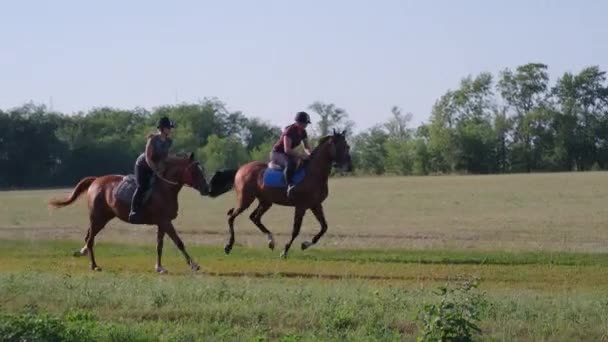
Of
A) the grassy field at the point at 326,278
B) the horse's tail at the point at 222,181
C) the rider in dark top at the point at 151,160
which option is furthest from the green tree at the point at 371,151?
the rider in dark top at the point at 151,160

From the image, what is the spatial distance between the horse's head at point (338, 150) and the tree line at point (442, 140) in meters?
88.5

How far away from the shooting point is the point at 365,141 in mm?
144375

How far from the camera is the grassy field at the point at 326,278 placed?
11474 mm

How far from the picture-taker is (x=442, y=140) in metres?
123

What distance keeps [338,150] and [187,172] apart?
3866 mm

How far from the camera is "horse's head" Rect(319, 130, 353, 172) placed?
2195cm

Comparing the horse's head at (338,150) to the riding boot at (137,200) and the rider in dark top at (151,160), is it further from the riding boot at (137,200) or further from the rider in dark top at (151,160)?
the riding boot at (137,200)

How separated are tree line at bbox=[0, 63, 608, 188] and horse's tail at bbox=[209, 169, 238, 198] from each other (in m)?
86.8

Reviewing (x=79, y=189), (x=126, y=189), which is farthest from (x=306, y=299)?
(x=79, y=189)

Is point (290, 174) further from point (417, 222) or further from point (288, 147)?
point (417, 222)

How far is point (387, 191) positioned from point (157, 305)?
191ft

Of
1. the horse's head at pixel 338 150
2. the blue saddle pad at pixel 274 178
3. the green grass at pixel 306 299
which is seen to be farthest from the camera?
the blue saddle pad at pixel 274 178

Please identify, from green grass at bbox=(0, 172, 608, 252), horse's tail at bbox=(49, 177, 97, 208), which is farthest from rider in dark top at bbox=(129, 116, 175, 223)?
green grass at bbox=(0, 172, 608, 252)

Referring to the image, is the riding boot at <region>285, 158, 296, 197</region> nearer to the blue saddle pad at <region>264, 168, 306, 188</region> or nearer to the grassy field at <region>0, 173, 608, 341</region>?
the blue saddle pad at <region>264, 168, 306, 188</region>
